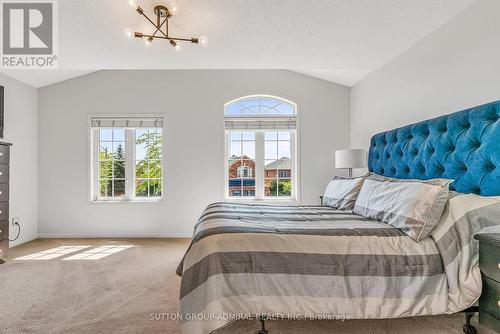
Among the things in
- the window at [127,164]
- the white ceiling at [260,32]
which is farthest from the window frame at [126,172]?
the white ceiling at [260,32]

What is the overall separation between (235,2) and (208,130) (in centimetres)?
216

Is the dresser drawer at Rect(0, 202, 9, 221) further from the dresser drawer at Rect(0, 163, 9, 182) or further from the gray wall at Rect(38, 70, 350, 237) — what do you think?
the gray wall at Rect(38, 70, 350, 237)

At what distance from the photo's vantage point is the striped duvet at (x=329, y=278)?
1.42m

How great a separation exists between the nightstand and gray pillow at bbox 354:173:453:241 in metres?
0.24

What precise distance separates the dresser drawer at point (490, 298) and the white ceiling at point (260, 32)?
1906 millimetres

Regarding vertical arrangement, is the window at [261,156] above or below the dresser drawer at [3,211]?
above

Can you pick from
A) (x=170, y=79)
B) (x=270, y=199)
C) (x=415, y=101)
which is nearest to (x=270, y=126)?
(x=270, y=199)

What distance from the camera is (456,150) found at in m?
1.94

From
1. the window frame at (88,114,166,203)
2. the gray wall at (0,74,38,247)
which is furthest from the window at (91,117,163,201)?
the gray wall at (0,74,38,247)

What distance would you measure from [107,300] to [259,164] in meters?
2.68

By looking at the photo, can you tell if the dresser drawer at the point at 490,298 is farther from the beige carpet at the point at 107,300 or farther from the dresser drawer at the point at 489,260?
the beige carpet at the point at 107,300

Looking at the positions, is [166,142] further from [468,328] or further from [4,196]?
[468,328]

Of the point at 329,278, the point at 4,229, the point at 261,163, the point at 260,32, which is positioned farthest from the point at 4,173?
the point at 329,278

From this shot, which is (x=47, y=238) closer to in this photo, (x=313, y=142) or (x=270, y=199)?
(x=270, y=199)
